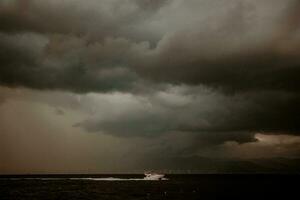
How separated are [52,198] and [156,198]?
33.4 m

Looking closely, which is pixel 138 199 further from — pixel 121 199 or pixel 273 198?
pixel 273 198

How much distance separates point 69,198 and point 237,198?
53.5 m

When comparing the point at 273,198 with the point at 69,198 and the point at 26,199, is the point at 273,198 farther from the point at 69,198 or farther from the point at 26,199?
the point at 26,199

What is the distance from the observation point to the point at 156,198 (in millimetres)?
127375

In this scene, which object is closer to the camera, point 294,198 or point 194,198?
point 294,198

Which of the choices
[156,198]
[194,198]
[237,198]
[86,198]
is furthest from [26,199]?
[237,198]

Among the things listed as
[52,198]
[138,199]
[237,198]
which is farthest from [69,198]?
[237,198]

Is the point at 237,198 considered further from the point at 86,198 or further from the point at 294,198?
the point at 86,198

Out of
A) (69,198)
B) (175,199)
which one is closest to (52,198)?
(69,198)

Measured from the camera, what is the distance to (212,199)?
123000mm

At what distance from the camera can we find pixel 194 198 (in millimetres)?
128000

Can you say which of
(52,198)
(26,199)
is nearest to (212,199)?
(52,198)

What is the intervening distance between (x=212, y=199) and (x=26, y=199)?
58.6m

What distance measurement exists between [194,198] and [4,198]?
199 feet
